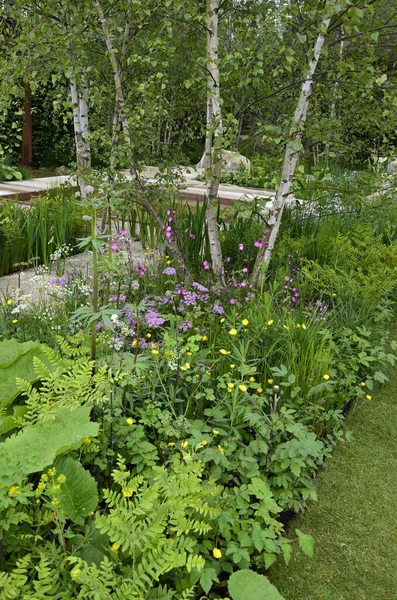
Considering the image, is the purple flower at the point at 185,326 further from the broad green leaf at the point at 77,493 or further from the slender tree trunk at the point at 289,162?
the broad green leaf at the point at 77,493

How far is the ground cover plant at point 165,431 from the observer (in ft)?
4.35

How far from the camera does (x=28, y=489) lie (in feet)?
4.21

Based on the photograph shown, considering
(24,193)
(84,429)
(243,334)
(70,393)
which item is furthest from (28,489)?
(24,193)

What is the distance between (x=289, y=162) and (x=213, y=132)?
547 millimetres

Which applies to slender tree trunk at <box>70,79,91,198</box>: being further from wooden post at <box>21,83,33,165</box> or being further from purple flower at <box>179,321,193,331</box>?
wooden post at <box>21,83,33,165</box>

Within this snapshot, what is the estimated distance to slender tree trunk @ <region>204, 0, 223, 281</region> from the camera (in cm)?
300

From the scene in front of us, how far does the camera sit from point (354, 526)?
77.4 inches

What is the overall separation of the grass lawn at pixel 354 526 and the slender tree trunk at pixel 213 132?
4.93 feet

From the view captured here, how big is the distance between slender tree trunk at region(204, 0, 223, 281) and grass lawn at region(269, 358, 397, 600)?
1.50 metres

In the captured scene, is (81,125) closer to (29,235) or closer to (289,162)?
(29,235)

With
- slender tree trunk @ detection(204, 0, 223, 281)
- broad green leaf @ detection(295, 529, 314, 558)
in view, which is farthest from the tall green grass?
broad green leaf @ detection(295, 529, 314, 558)

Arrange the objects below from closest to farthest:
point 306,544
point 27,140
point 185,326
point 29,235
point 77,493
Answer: point 77,493, point 306,544, point 185,326, point 29,235, point 27,140

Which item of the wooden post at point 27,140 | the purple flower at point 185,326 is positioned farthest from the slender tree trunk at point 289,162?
the wooden post at point 27,140

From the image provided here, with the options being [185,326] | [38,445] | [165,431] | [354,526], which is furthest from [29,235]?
[354,526]
